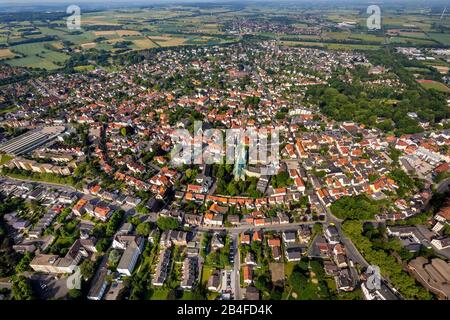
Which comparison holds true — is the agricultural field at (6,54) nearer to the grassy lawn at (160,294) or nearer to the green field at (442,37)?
the grassy lawn at (160,294)

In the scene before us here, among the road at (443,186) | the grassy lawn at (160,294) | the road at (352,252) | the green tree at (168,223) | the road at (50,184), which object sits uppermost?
the road at (443,186)

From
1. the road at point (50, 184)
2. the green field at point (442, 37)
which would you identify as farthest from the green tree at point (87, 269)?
the green field at point (442, 37)

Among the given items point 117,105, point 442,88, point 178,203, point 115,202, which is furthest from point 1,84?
point 442,88

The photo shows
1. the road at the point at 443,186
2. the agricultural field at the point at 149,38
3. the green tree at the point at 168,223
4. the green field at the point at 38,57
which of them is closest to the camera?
the green tree at the point at 168,223

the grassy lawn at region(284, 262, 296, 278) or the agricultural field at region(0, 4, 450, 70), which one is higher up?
the agricultural field at region(0, 4, 450, 70)

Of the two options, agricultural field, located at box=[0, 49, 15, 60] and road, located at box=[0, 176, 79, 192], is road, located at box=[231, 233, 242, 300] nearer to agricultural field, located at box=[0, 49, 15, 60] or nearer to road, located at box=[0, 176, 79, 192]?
road, located at box=[0, 176, 79, 192]

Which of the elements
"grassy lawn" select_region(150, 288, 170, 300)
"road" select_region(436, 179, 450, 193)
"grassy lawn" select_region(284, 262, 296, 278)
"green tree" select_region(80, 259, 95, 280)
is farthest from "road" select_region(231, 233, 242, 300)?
"road" select_region(436, 179, 450, 193)

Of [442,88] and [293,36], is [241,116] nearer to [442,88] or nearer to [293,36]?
[442,88]

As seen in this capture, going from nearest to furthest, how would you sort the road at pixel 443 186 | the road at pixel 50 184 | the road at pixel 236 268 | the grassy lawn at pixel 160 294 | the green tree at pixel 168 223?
the grassy lawn at pixel 160 294 → the road at pixel 236 268 → the green tree at pixel 168 223 → the road at pixel 443 186 → the road at pixel 50 184
